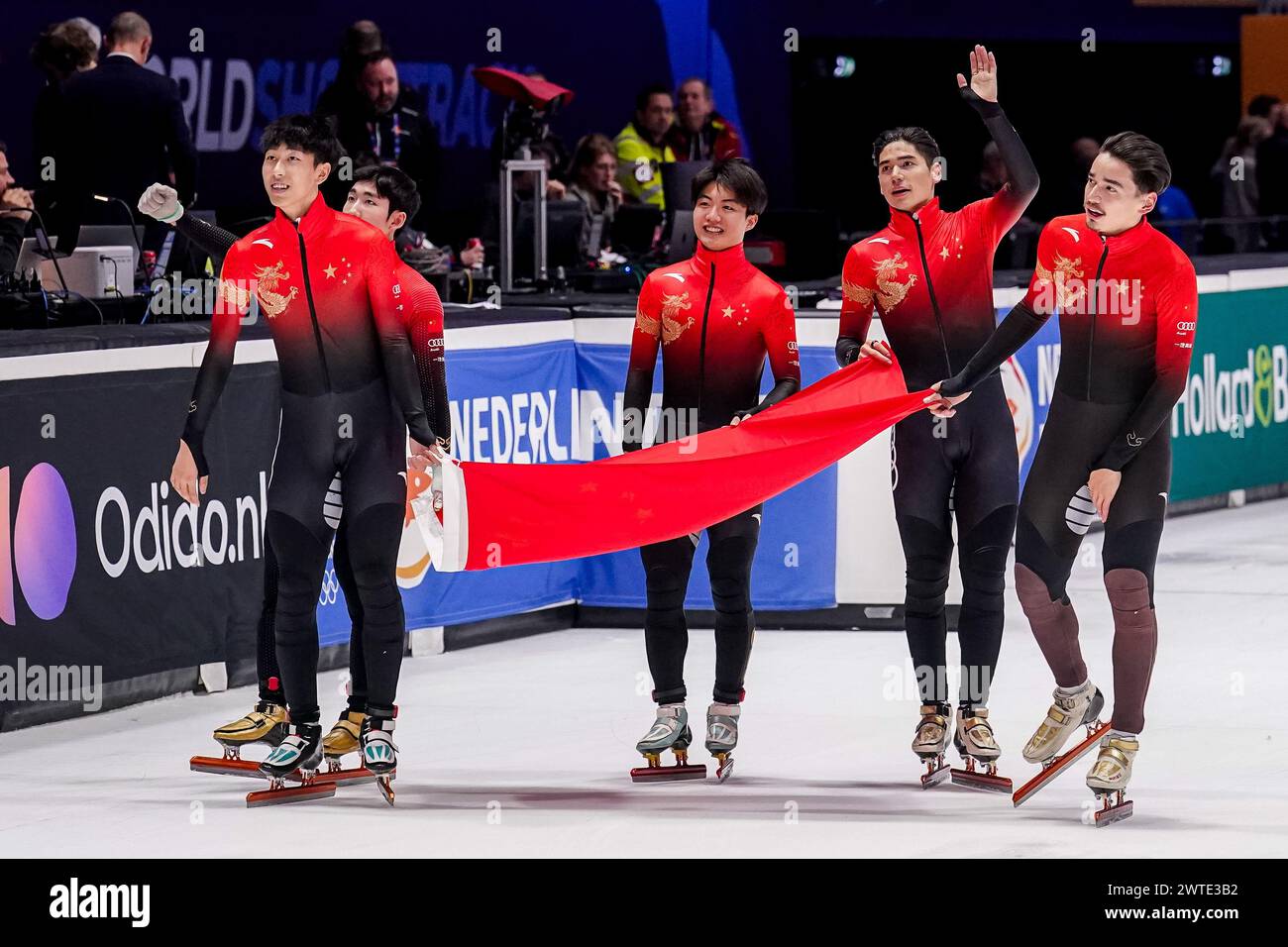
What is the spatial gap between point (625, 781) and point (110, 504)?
2473mm

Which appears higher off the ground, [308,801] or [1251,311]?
[1251,311]

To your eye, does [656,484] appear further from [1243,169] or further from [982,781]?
[1243,169]

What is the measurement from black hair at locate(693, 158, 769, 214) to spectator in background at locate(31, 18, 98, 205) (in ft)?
18.1

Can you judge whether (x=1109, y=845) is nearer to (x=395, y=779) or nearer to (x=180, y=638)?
(x=395, y=779)

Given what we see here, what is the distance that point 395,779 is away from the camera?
26.2ft

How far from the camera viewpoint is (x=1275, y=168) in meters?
19.7

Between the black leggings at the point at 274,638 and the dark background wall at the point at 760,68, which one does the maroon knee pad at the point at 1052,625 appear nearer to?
the black leggings at the point at 274,638

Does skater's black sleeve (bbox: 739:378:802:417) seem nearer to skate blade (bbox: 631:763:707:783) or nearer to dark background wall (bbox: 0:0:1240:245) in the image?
skate blade (bbox: 631:763:707:783)

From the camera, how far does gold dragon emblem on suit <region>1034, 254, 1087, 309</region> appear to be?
723 cm

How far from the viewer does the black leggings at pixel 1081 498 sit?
7.15 metres

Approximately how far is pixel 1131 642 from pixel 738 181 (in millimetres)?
Result: 2030

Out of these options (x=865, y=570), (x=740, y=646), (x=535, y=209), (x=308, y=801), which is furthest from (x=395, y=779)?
(x=535, y=209)

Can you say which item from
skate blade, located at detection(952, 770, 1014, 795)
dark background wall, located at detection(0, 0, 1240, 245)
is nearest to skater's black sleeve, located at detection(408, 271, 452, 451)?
skate blade, located at detection(952, 770, 1014, 795)

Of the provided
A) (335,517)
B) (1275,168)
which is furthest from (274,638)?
(1275,168)
